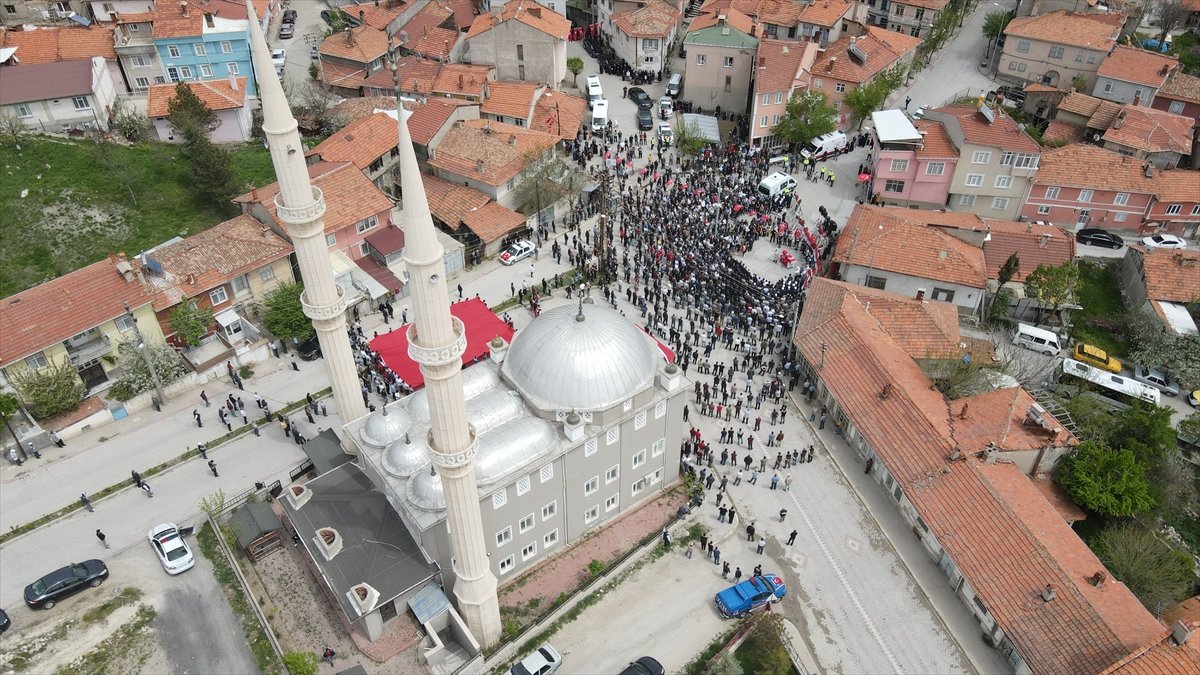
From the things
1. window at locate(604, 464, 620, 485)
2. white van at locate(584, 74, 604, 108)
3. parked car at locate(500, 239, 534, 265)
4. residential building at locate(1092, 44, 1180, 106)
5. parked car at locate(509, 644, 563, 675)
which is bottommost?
parked car at locate(509, 644, 563, 675)

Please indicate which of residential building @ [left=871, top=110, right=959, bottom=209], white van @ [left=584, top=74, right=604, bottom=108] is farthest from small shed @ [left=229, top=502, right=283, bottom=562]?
white van @ [left=584, top=74, right=604, bottom=108]

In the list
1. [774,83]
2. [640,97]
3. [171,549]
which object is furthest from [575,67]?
[171,549]

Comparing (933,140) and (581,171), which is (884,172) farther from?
(581,171)

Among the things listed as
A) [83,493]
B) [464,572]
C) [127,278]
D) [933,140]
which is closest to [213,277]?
[127,278]

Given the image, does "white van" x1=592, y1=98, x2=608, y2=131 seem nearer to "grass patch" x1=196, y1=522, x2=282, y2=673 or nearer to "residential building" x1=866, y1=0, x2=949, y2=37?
"residential building" x1=866, y1=0, x2=949, y2=37

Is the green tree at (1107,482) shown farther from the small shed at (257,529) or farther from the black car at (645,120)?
the black car at (645,120)

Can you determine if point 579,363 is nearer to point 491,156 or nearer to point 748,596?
point 748,596
